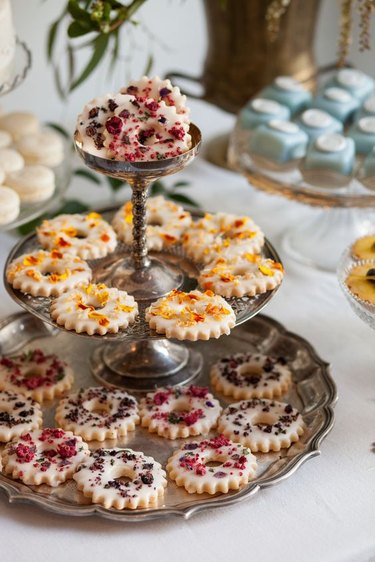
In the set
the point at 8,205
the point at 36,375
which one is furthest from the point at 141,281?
the point at 8,205

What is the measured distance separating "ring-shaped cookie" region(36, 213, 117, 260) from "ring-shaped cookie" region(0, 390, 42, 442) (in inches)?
8.8

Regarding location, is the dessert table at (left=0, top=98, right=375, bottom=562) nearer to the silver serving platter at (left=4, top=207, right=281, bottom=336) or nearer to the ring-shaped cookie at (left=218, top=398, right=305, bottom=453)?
the ring-shaped cookie at (left=218, top=398, right=305, bottom=453)

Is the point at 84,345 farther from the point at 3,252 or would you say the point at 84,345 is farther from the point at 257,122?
the point at 257,122

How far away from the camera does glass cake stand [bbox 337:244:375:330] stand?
1.38 meters

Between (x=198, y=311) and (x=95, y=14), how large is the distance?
56 cm

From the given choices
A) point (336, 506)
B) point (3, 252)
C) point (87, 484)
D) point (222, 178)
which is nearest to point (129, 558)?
point (87, 484)

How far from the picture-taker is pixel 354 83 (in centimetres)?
193

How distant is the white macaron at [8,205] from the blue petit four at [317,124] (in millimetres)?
545

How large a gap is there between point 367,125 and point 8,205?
0.66m

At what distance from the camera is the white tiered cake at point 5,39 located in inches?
60.8

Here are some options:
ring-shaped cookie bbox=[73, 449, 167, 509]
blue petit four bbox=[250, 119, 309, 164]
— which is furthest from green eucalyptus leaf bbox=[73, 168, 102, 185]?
ring-shaped cookie bbox=[73, 449, 167, 509]

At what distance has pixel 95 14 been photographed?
5.12 ft

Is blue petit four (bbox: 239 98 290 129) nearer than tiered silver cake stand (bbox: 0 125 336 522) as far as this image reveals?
No

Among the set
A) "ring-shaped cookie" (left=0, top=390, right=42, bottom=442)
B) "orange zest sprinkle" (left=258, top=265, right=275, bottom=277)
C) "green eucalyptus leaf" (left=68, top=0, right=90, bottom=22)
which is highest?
"green eucalyptus leaf" (left=68, top=0, right=90, bottom=22)
